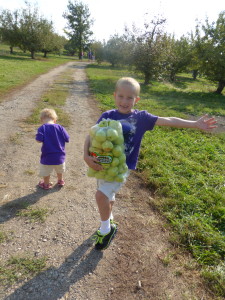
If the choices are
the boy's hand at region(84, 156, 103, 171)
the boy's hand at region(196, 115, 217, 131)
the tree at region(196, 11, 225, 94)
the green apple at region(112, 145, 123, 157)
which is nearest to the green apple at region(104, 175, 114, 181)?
the boy's hand at region(84, 156, 103, 171)

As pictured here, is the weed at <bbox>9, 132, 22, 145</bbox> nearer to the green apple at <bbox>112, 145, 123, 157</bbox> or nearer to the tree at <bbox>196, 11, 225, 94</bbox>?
the green apple at <bbox>112, 145, 123, 157</bbox>

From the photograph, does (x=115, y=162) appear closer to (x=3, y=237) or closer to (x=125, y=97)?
(x=125, y=97)

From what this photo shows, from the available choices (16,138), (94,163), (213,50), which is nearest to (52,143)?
(94,163)

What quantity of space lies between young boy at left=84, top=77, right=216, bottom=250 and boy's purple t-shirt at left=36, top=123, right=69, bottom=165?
118 centimetres

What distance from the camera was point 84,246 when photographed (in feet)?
9.11

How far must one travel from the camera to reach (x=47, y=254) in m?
2.61

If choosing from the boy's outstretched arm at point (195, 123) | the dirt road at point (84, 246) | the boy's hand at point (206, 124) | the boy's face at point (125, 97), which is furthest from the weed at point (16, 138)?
the boy's hand at point (206, 124)

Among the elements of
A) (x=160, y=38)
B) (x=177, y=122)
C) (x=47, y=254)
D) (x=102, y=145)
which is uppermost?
(x=160, y=38)

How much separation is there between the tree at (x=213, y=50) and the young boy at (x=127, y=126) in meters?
15.4

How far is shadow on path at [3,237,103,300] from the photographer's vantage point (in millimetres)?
2143

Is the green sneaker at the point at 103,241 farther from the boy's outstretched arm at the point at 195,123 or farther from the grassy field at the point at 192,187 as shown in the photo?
the boy's outstretched arm at the point at 195,123

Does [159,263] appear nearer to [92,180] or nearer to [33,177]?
[92,180]

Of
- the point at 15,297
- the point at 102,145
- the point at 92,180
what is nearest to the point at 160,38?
the point at 92,180

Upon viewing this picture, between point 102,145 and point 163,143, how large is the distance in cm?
410
